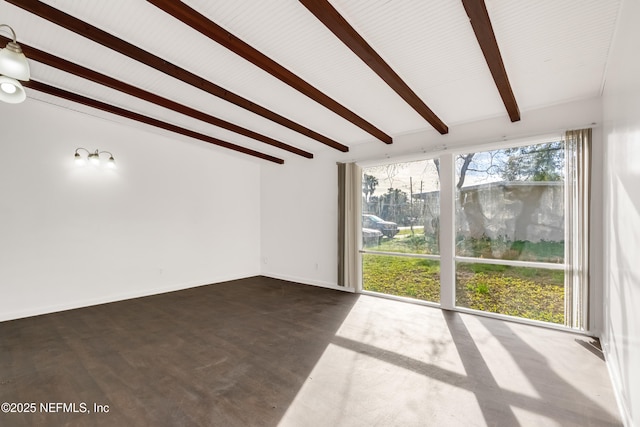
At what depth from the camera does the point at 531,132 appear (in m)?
3.66

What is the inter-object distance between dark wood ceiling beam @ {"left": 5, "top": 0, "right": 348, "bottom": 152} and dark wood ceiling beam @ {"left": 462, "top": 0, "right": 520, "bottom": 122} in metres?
2.57

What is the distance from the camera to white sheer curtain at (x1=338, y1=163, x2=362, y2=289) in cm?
520

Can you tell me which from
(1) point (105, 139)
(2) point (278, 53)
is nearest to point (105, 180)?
(1) point (105, 139)

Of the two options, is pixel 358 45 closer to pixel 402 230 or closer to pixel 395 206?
pixel 395 206

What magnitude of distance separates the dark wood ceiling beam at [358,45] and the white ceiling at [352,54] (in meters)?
0.08

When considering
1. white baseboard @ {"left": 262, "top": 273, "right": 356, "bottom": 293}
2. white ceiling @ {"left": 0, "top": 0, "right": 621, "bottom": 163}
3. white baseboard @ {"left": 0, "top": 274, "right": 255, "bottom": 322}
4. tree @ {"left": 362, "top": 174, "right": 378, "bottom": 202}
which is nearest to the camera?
white ceiling @ {"left": 0, "top": 0, "right": 621, "bottom": 163}

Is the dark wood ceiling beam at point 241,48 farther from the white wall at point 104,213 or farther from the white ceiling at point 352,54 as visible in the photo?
the white wall at point 104,213

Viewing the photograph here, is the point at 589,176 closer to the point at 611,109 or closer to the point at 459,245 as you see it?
the point at 611,109

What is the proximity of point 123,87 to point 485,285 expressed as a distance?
17.6 feet

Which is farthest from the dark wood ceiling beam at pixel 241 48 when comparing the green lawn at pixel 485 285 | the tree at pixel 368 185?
the green lawn at pixel 485 285

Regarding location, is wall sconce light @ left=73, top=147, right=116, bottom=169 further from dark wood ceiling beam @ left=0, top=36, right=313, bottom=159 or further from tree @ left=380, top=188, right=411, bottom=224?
tree @ left=380, top=188, right=411, bottom=224

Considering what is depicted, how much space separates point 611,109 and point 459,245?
228 centimetres

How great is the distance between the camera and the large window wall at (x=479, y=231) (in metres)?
3.62

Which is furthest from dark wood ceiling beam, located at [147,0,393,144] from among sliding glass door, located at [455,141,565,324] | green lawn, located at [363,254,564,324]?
green lawn, located at [363,254,564,324]
